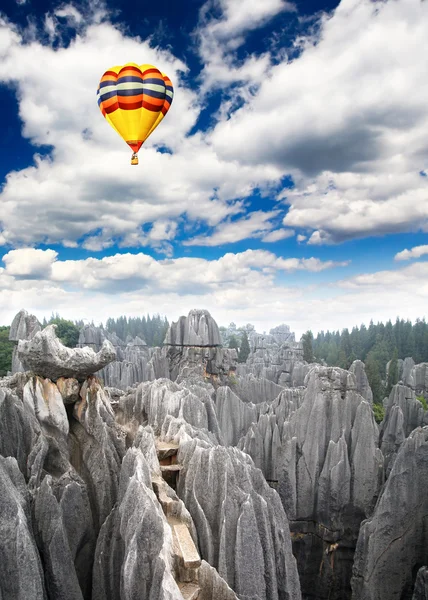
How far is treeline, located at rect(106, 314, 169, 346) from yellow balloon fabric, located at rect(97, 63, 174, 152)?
82.1 m

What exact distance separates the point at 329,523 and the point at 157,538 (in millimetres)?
12701

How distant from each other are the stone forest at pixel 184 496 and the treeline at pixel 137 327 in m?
83.0

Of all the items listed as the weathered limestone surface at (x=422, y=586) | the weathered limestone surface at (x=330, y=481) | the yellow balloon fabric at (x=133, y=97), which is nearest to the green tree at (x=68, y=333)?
the yellow balloon fabric at (x=133, y=97)

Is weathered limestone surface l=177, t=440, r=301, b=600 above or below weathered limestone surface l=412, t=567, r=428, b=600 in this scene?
above

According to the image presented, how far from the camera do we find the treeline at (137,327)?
10269 cm

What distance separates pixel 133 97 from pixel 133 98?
0.04 meters

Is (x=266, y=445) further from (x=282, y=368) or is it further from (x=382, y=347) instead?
(x=382, y=347)

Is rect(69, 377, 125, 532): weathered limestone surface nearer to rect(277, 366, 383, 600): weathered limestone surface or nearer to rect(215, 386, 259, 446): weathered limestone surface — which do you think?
rect(277, 366, 383, 600): weathered limestone surface

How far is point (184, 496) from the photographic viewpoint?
8281 millimetres

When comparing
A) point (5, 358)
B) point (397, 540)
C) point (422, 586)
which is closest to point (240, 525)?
point (422, 586)

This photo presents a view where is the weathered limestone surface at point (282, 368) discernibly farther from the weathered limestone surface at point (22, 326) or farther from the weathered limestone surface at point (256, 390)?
the weathered limestone surface at point (22, 326)

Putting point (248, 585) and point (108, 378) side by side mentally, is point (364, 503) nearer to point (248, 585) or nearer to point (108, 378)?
point (248, 585)

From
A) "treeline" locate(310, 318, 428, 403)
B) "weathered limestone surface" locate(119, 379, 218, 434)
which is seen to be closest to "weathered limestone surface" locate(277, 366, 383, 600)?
"weathered limestone surface" locate(119, 379, 218, 434)

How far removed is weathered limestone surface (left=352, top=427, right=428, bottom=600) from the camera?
1233 centimetres
